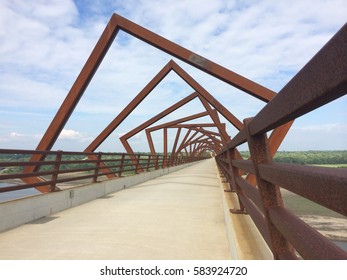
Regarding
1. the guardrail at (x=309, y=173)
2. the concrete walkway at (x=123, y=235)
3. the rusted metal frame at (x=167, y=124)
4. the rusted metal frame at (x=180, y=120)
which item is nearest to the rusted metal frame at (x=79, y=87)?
the concrete walkway at (x=123, y=235)

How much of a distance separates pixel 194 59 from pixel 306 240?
9037 mm

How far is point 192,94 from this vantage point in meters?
22.0

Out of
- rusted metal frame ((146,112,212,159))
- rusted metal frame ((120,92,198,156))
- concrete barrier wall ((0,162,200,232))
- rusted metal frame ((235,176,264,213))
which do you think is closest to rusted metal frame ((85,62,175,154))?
concrete barrier wall ((0,162,200,232))

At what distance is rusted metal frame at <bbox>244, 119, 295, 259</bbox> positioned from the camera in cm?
222

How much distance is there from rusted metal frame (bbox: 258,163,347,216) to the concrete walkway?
2103 millimetres

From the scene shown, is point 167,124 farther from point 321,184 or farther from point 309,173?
point 321,184

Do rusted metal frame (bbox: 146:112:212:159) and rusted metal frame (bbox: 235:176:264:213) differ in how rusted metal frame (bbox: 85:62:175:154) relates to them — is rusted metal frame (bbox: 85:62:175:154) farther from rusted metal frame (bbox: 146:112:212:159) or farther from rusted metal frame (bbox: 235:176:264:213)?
rusted metal frame (bbox: 235:176:264:213)

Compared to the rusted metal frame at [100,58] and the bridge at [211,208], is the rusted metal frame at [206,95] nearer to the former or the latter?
the bridge at [211,208]

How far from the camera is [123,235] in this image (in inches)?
173

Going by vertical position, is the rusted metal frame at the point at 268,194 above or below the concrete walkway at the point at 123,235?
above

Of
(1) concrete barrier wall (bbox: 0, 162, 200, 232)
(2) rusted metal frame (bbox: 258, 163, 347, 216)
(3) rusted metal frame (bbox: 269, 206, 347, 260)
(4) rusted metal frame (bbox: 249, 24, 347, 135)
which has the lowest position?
(1) concrete barrier wall (bbox: 0, 162, 200, 232)

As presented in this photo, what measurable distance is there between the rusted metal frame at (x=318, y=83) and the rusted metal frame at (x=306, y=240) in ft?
2.10

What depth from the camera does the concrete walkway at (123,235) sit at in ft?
11.6
